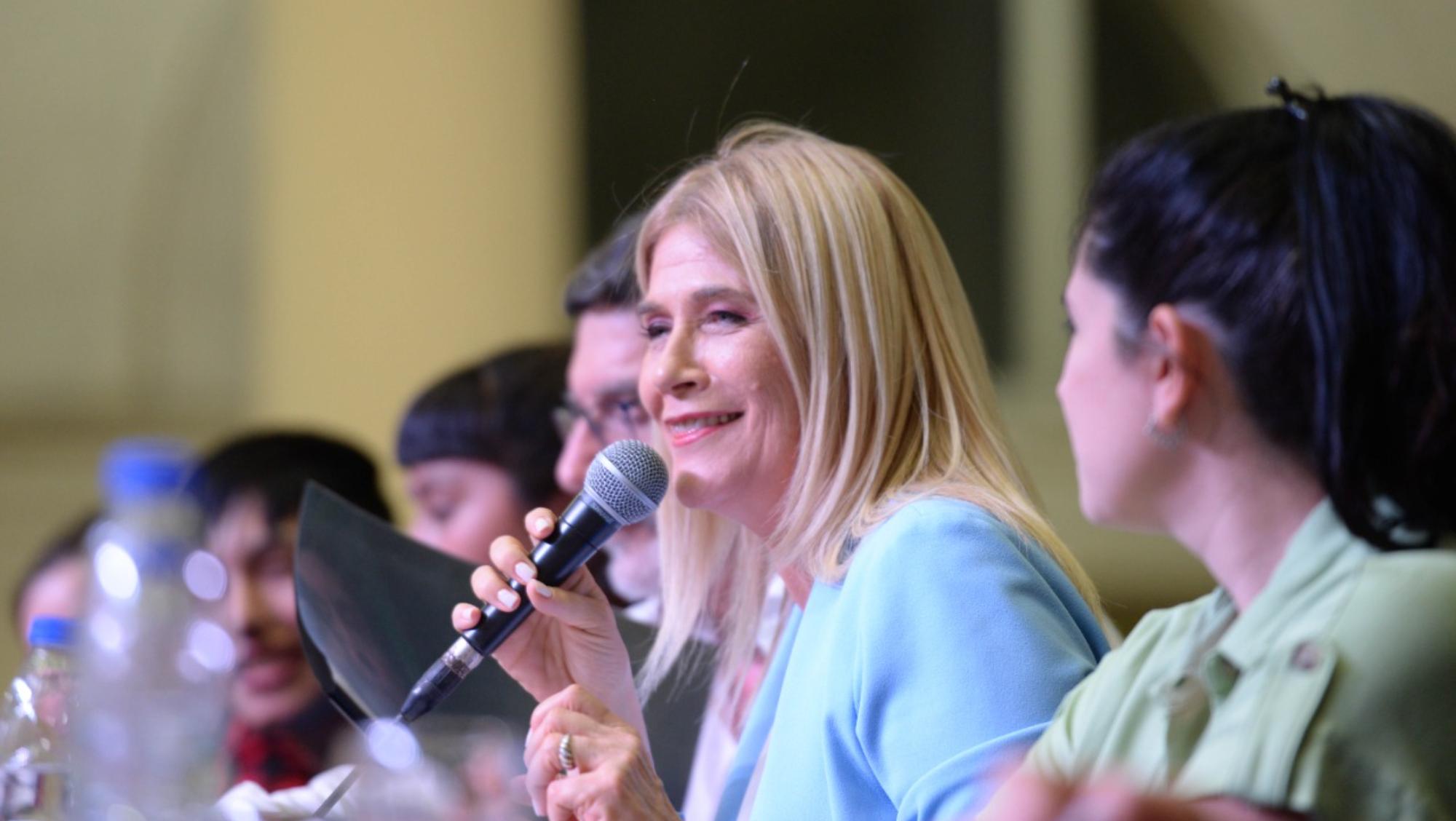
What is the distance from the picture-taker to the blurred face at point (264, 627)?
8.97ft

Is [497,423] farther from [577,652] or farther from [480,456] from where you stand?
[577,652]

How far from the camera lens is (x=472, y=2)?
5230mm

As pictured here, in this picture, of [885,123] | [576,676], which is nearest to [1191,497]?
[576,676]

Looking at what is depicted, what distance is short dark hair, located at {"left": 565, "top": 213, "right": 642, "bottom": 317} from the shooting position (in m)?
2.53

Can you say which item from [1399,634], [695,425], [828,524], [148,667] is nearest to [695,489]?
[695,425]

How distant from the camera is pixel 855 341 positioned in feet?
5.56

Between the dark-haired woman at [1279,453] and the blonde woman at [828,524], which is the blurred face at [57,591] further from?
the dark-haired woman at [1279,453]

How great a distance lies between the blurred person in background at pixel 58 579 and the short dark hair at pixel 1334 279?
2195mm

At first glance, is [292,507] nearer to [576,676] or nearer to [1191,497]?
[576,676]

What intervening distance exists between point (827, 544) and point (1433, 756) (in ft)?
2.57

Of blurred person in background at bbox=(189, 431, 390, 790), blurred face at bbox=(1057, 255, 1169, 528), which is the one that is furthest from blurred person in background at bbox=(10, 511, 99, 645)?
blurred face at bbox=(1057, 255, 1169, 528)

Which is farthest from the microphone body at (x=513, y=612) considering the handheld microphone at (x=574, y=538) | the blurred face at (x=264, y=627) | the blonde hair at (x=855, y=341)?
the blurred face at (x=264, y=627)

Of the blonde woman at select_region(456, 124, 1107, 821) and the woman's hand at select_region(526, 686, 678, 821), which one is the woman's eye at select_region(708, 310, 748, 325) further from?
the woman's hand at select_region(526, 686, 678, 821)

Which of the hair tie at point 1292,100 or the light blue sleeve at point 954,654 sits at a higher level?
the hair tie at point 1292,100
